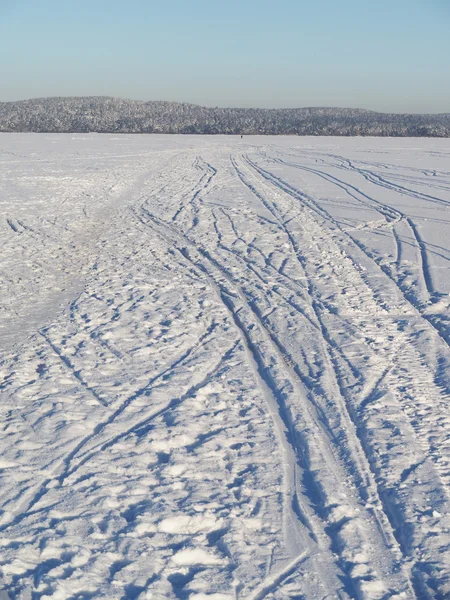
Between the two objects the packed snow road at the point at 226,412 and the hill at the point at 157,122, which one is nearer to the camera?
the packed snow road at the point at 226,412

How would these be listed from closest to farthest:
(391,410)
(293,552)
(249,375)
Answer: (293,552) → (391,410) → (249,375)

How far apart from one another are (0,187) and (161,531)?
1393 cm

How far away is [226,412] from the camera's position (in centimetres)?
476

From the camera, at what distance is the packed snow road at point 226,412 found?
3248 millimetres

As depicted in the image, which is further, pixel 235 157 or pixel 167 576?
pixel 235 157

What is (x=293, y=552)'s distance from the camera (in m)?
3.31

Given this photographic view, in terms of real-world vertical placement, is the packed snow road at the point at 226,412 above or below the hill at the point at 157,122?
below

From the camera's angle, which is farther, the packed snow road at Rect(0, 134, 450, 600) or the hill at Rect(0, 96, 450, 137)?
the hill at Rect(0, 96, 450, 137)

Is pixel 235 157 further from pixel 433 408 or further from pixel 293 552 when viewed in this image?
pixel 293 552

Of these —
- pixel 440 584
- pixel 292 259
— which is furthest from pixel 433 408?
pixel 292 259

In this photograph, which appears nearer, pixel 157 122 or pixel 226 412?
pixel 226 412

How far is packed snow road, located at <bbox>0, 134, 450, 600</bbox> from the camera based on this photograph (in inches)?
128

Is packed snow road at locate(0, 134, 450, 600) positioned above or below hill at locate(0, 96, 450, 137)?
below

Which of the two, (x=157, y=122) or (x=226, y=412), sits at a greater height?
(x=157, y=122)
